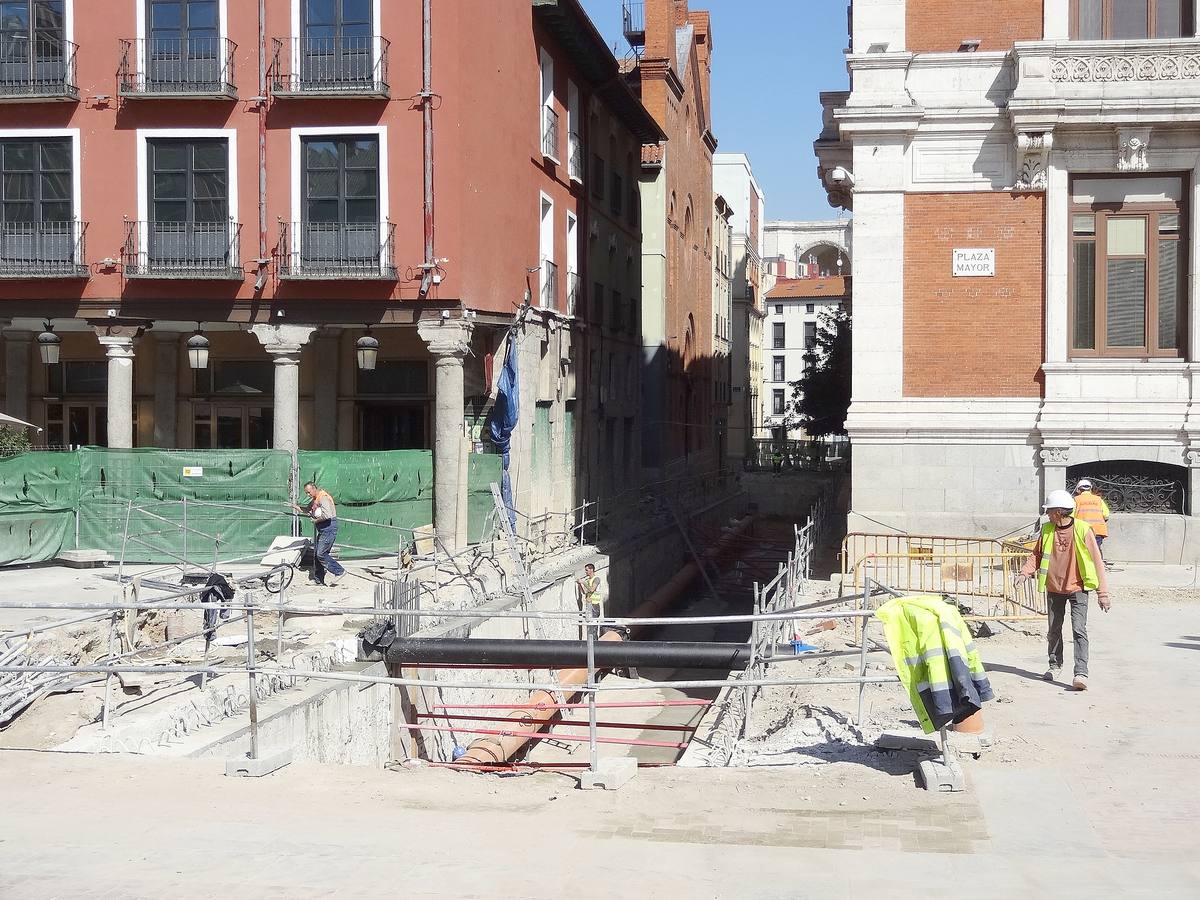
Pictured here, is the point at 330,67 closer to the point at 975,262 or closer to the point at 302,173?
the point at 302,173

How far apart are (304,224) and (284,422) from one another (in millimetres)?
3545

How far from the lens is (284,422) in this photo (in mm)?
23141

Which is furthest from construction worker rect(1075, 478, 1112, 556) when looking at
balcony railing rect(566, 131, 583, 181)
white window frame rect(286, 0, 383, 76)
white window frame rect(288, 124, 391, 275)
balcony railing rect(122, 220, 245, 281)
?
balcony railing rect(566, 131, 583, 181)

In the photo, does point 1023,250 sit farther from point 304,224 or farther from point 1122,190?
point 304,224

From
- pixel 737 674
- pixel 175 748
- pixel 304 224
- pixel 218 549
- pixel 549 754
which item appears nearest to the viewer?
pixel 175 748

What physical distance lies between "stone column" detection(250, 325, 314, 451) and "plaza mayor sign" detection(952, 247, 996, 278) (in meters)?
Answer: 11.2

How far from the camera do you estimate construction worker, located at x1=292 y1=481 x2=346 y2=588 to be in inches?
730

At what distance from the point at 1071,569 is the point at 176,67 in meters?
18.0

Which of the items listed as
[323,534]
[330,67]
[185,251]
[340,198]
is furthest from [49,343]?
[323,534]

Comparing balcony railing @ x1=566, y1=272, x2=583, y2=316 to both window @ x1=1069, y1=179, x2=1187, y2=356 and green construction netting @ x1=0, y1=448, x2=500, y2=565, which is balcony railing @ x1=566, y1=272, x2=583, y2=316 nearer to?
green construction netting @ x1=0, y1=448, x2=500, y2=565

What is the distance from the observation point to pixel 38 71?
2319cm

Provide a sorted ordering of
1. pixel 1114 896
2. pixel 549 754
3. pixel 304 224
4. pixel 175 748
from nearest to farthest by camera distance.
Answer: pixel 1114 896 < pixel 175 748 < pixel 549 754 < pixel 304 224

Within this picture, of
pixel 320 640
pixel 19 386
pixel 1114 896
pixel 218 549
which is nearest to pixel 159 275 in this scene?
pixel 218 549

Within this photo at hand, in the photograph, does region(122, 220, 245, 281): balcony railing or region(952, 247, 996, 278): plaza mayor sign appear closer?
region(952, 247, 996, 278): plaza mayor sign
